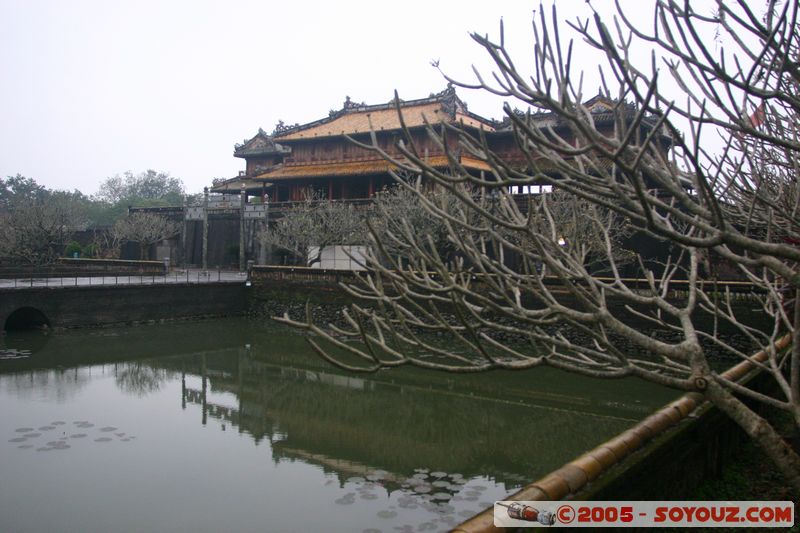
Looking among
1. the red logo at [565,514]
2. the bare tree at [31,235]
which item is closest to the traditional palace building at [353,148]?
the bare tree at [31,235]

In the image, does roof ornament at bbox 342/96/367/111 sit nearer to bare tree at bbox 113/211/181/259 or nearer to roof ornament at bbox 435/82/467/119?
roof ornament at bbox 435/82/467/119

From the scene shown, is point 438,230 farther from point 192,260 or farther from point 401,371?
point 192,260

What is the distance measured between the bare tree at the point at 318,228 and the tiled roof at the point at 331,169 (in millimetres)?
3037

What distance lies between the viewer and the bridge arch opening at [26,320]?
910 inches

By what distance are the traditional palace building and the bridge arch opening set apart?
16.1 m

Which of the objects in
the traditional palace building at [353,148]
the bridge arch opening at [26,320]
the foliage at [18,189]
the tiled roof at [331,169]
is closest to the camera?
the bridge arch opening at [26,320]

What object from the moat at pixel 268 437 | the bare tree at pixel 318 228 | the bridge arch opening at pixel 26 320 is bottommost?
the moat at pixel 268 437

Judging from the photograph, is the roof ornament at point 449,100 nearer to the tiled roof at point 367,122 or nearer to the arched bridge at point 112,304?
the tiled roof at point 367,122

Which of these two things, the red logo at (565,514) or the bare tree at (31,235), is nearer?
the red logo at (565,514)

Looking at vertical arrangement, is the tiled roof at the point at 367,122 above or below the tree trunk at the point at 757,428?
above

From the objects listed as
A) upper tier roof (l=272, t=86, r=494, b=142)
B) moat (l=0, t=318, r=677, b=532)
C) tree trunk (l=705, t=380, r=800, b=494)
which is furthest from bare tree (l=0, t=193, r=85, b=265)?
tree trunk (l=705, t=380, r=800, b=494)

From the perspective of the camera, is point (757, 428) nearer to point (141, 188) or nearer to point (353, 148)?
point (353, 148)

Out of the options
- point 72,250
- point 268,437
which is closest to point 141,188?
point 72,250

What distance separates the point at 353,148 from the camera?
37625 millimetres
